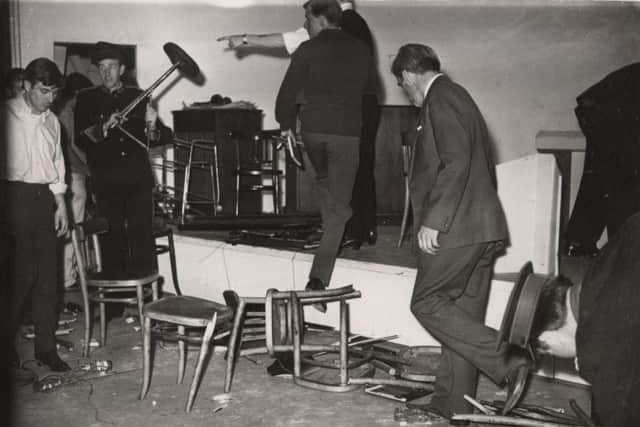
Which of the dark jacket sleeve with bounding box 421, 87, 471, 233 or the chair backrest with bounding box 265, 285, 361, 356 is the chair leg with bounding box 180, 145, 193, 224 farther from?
the dark jacket sleeve with bounding box 421, 87, 471, 233

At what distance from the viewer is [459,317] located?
3.17m

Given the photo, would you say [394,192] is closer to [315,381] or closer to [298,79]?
[298,79]

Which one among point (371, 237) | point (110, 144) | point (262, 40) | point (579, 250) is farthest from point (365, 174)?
point (110, 144)

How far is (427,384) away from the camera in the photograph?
3.80 m

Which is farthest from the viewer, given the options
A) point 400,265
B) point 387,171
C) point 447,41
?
point 447,41

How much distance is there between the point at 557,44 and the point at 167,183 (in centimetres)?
466

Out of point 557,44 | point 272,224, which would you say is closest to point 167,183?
point 272,224

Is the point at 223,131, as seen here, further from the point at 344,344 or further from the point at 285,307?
the point at 344,344

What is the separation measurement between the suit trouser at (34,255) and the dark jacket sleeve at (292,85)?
1.47 metres

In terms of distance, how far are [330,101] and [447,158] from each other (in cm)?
137

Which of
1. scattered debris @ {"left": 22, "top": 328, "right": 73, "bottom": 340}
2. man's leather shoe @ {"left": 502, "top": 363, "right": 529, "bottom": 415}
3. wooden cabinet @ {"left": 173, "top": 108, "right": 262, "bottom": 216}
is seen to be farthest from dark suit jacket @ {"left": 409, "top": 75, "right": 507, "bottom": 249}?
wooden cabinet @ {"left": 173, "top": 108, "right": 262, "bottom": 216}

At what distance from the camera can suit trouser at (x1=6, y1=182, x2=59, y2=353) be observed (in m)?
3.95

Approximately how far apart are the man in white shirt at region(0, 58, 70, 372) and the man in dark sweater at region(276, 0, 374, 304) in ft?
4.51

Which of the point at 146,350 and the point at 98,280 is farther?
the point at 98,280
